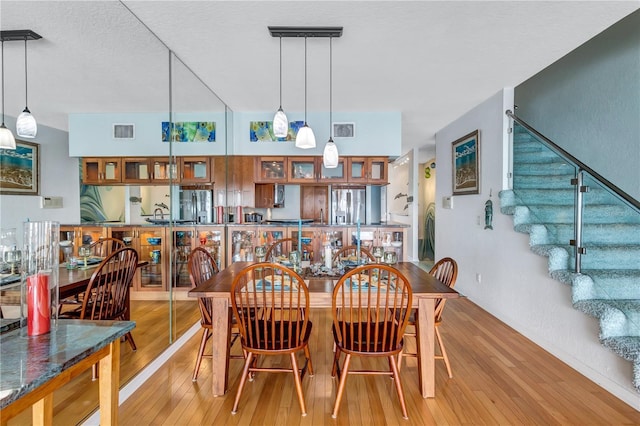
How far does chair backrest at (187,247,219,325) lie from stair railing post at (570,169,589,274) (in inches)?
116

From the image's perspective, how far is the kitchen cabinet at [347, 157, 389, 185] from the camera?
4.70 metres

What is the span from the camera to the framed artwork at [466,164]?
166 inches

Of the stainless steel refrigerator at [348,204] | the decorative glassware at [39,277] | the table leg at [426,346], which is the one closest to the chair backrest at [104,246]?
the decorative glassware at [39,277]

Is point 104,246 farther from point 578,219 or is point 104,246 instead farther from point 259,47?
point 578,219

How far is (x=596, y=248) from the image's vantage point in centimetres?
263

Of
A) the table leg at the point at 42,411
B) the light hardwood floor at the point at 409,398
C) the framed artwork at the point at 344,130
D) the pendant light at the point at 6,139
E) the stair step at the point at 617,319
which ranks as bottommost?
the light hardwood floor at the point at 409,398

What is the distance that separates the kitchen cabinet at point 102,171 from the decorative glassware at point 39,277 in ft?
3.43

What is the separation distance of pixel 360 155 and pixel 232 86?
1.97 metres

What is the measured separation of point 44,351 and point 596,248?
11.6 ft

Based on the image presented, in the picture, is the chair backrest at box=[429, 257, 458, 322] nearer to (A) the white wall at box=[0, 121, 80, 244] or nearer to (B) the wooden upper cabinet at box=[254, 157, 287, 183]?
(A) the white wall at box=[0, 121, 80, 244]

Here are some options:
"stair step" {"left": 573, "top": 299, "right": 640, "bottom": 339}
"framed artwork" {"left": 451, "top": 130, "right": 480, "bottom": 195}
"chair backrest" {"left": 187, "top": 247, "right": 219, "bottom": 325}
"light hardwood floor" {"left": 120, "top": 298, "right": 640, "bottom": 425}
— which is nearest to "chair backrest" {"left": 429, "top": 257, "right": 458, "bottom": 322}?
"light hardwood floor" {"left": 120, "top": 298, "right": 640, "bottom": 425}

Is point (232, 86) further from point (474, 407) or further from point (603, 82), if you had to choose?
point (603, 82)

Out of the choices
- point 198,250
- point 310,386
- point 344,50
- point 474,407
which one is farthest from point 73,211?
point 474,407

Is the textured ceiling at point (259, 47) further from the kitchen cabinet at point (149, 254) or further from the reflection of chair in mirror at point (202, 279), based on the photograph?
the reflection of chair in mirror at point (202, 279)
